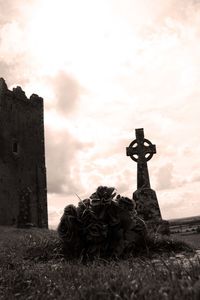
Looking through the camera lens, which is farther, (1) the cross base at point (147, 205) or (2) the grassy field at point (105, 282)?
(1) the cross base at point (147, 205)

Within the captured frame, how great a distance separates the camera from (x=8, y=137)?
35.0 meters

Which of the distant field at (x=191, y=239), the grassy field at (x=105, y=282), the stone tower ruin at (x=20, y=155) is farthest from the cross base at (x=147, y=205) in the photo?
the stone tower ruin at (x=20, y=155)

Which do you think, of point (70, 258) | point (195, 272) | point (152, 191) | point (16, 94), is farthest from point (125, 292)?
point (16, 94)

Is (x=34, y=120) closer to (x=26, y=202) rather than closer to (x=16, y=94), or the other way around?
(x=16, y=94)

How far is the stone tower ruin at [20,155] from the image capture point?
33.4 meters

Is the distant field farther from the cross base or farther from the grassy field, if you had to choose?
the grassy field

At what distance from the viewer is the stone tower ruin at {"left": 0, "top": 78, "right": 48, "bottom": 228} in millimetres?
33431

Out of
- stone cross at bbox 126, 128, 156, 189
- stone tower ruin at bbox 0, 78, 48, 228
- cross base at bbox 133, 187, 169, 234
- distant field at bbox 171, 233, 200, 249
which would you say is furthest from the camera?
stone tower ruin at bbox 0, 78, 48, 228

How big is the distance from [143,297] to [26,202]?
24595mm

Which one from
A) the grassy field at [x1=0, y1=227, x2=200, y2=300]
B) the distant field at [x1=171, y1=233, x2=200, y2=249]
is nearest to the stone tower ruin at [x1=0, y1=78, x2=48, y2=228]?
the distant field at [x1=171, y1=233, x2=200, y2=249]

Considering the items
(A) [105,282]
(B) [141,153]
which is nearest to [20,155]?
(B) [141,153]

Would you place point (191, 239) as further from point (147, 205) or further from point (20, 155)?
point (20, 155)

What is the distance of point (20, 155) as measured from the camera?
117 ft

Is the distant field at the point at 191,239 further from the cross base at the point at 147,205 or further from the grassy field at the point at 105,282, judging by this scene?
the grassy field at the point at 105,282
